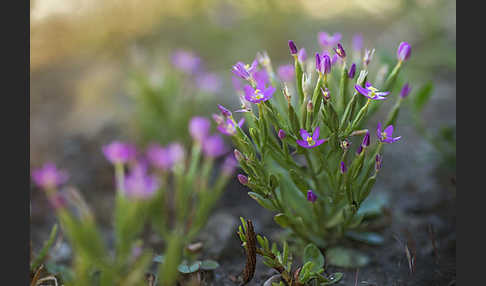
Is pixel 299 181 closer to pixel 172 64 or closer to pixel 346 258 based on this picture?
pixel 346 258

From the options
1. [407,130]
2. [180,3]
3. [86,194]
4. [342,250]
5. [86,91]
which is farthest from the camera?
[180,3]

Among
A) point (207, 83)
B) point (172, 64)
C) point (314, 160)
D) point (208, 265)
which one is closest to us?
Result: point (208, 265)

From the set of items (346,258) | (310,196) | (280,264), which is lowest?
(346,258)

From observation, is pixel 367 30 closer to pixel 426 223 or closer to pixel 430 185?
pixel 430 185

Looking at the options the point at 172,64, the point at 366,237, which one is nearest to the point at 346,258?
the point at 366,237

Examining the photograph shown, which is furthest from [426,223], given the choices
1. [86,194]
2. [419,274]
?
[86,194]

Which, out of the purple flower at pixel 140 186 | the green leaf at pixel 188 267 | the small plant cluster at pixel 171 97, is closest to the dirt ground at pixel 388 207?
the green leaf at pixel 188 267
